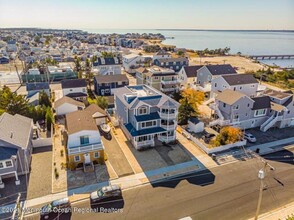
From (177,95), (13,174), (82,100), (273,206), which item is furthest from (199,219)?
(82,100)

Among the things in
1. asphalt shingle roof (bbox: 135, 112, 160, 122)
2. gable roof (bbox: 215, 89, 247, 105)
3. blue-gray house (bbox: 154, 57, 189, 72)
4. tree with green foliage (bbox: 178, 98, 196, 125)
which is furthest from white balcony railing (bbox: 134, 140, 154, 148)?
blue-gray house (bbox: 154, 57, 189, 72)

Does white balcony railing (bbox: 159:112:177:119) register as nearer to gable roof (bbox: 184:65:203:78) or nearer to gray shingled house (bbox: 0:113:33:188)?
gray shingled house (bbox: 0:113:33:188)

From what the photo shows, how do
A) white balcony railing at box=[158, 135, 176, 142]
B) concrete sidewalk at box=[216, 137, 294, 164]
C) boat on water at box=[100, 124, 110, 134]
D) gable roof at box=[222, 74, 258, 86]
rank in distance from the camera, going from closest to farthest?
concrete sidewalk at box=[216, 137, 294, 164], white balcony railing at box=[158, 135, 176, 142], boat on water at box=[100, 124, 110, 134], gable roof at box=[222, 74, 258, 86]

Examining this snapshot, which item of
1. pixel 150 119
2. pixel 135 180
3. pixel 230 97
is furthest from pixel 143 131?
pixel 230 97

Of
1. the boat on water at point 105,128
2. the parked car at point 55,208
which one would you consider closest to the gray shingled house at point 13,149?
the parked car at point 55,208

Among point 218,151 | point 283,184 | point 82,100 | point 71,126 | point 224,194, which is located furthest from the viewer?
point 82,100

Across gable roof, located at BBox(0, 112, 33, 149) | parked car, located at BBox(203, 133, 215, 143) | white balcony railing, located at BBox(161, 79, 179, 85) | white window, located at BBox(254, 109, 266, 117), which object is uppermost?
white balcony railing, located at BBox(161, 79, 179, 85)

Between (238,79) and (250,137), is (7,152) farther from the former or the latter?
(238,79)

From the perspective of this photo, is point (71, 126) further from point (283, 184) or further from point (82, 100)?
point (283, 184)
